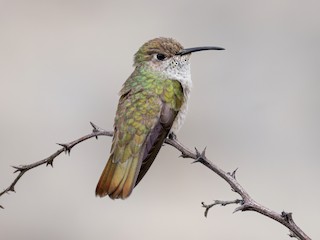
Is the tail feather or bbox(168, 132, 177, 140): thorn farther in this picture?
bbox(168, 132, 177, 140): thorn

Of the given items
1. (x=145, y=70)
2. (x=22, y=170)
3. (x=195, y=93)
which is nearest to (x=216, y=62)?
(x=195, y=93)

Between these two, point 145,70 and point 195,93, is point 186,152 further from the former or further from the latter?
point 195,93

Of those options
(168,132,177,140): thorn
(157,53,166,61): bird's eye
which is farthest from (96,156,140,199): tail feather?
(157,53,166,61): bird's eye

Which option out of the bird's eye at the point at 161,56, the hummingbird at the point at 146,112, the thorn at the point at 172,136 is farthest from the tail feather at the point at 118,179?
the bird's eye at the point at 161,56

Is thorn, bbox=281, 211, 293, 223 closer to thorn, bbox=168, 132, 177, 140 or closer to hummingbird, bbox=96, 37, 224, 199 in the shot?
hummingbird, bbox=96, 37, 224, 199

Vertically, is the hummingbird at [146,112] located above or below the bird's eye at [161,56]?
below

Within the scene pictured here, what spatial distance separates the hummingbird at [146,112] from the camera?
Answer: 7.94 ft

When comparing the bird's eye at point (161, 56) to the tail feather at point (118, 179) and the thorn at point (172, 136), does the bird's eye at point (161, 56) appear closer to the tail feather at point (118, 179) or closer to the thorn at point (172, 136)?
the thorn at point (172, 136)

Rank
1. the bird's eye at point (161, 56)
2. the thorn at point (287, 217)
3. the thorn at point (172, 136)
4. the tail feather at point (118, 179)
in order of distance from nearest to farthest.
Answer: the thorn at point (287, 217) < the tail feather at point (118, 179) < the thorn at point (172, 136) < the bird's eye at point (161, 56)

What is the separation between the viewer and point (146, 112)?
9.52 feet

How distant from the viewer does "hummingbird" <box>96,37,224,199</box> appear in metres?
2.42

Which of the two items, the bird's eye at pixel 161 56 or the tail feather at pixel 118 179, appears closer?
the tail feather at pixel 118 179

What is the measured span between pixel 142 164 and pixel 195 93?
544 centimetres

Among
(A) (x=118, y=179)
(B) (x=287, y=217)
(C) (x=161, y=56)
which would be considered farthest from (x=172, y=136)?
(B) (x=287, y=217)
